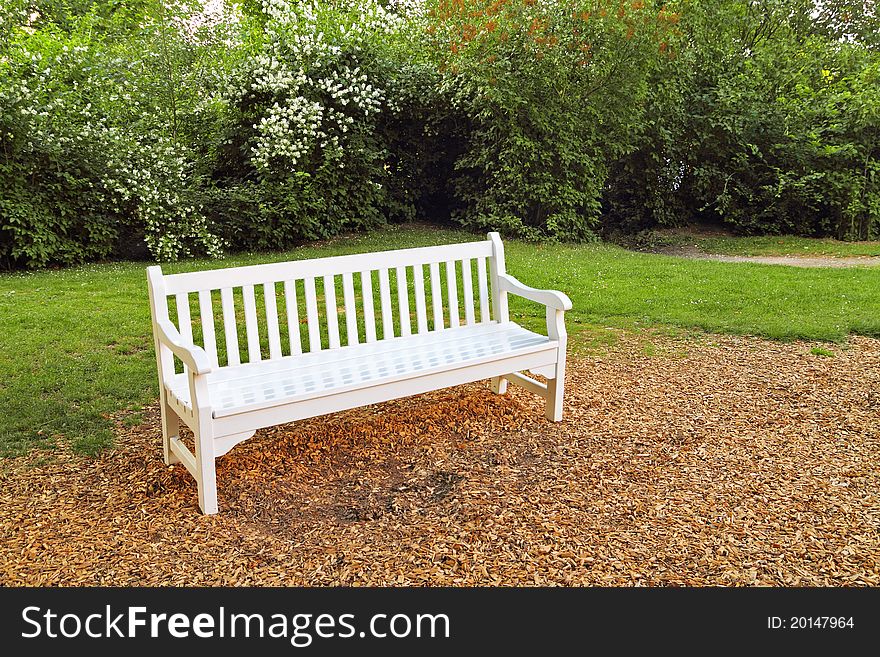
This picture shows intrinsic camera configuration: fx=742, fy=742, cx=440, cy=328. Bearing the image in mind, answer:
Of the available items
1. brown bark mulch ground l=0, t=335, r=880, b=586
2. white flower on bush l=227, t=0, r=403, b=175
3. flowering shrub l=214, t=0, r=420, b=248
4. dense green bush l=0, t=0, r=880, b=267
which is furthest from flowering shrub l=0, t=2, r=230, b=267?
brown bark mulch ground l=0, t=335, r=880, b=586

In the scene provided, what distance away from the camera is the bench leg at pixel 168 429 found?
382 centimetres

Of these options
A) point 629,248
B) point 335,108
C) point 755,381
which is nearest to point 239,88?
point 335,108

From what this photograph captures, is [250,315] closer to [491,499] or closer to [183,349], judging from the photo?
[183,349]

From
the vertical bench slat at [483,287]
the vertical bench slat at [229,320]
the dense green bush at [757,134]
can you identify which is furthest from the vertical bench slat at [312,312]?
the dense green bush at [757,134]

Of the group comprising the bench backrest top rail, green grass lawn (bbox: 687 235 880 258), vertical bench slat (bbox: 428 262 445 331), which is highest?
the bench backrest top rail

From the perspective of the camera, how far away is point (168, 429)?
3852 mm

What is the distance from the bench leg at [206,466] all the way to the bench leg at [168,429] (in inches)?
21.2

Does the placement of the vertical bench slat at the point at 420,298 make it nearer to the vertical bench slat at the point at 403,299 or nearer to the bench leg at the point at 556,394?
the vertical bench slat at the point at 403,299

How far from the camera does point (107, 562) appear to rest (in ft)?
9.88

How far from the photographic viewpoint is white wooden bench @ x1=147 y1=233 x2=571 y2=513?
332cm

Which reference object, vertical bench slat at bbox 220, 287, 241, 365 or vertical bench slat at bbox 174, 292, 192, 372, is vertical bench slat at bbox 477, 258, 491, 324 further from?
A: vertical bench slat at bbox 174, 292, 192, 372

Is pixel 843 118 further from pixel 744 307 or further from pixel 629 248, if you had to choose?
pixel 744 307

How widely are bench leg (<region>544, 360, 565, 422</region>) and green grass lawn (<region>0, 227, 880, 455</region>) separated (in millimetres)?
1935

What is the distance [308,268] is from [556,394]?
1649 mm
